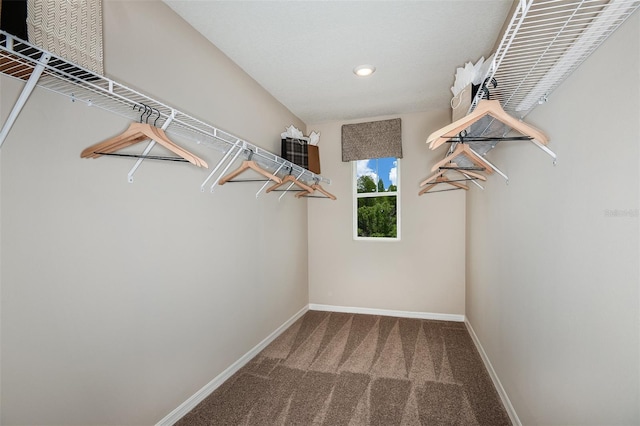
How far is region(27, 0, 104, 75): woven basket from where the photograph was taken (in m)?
1.05

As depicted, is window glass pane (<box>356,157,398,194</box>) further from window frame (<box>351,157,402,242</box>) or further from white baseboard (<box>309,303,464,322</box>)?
white baseboard (<box>309,303,464,322</box>)

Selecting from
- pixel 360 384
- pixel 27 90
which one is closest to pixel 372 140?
pixel 360 384

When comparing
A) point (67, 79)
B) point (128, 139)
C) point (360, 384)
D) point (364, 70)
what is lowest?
point (360, 384)

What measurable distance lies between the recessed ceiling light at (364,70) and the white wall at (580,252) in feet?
4.41

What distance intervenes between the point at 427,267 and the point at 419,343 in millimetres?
1027

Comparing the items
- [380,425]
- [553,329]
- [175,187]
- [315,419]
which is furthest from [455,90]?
[315,419]

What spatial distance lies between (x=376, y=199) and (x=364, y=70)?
181 centimetres

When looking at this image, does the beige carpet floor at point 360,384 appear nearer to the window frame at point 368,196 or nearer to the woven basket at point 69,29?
the window frame at point 368,196

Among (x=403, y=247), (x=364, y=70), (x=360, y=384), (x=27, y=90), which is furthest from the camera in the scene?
(x=403, y=247)

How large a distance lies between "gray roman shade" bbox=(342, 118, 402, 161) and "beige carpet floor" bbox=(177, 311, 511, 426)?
2.18 m

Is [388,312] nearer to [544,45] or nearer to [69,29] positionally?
[544,45]

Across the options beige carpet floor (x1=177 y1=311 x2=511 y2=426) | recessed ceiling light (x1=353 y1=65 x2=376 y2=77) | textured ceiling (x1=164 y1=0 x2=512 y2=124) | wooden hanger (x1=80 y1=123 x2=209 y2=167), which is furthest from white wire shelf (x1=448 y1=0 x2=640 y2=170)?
beige carpet floor (x1=177 y1=311 x2=511 y2=426)

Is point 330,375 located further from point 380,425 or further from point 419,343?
point 419,343

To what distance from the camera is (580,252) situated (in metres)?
1.17
